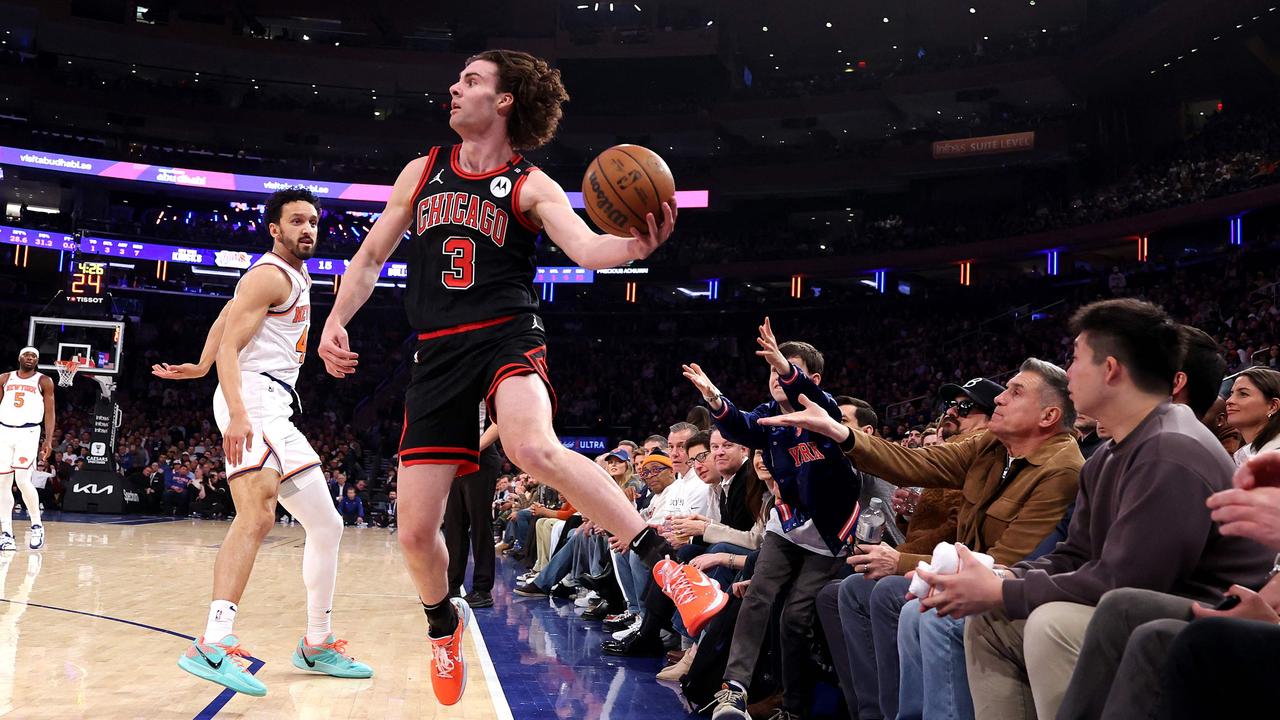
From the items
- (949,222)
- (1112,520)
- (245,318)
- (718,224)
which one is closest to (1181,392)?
(1112,520)

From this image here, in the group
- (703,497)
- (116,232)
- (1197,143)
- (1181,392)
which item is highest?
(1197,143)

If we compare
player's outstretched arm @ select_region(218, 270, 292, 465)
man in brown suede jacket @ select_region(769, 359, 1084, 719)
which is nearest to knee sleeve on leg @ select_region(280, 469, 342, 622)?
player's outstretched arm @ select_region(218, 270, 292, 465)

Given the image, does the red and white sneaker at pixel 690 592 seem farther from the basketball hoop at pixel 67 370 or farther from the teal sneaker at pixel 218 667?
the basketball hoop at pixel 67 370

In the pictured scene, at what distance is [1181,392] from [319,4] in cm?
3255

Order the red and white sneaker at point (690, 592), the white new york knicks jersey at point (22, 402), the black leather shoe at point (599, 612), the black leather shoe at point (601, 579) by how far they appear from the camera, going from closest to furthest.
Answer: the red and white sneaker at point (690, 592) < the black leather shoe at point (599, 612) < the black leather shoe at point (601, 579) < the white new york knicks jersey at point (22, 402)

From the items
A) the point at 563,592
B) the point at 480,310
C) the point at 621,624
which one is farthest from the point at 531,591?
the point at 480,310

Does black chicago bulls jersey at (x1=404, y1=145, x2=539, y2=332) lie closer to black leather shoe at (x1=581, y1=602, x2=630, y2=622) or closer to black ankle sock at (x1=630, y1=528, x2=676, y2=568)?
black ankle sock at (x1=630, y1=528, x2=676, y2=568)

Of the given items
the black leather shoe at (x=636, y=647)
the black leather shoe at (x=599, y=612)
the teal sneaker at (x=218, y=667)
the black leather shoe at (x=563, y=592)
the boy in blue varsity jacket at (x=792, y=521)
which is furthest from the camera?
the black leather shoe at (x=563, y=592)

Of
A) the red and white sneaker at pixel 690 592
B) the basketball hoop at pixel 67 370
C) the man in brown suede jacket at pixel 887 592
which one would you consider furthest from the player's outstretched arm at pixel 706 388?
the basketball hoop at pixel 67 370

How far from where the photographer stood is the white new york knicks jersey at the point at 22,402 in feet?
35.4

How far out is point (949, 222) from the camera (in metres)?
28.0

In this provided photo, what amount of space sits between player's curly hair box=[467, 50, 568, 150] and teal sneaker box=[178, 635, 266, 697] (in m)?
2.51

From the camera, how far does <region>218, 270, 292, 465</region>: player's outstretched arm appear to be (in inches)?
175

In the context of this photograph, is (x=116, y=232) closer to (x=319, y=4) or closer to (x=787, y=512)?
(x=319, y=4)
